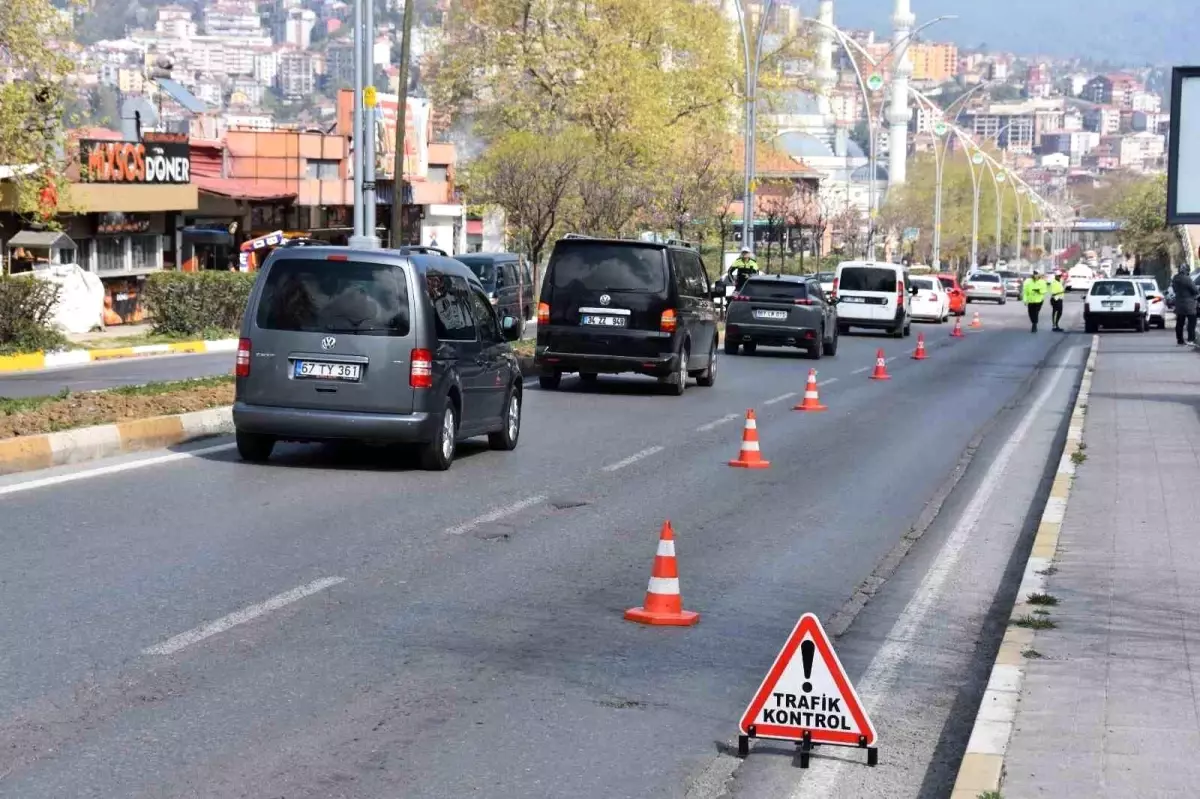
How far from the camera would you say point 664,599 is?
9508 mm

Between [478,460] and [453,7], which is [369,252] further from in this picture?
[453,7]

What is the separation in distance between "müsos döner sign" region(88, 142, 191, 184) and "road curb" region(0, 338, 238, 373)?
369 inches

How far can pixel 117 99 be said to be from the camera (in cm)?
6178

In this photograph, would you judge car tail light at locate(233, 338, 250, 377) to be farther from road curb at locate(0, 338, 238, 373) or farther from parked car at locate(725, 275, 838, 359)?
parked car at locate(725, 275, 838, 359)

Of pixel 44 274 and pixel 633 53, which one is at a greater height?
pixel 633 53

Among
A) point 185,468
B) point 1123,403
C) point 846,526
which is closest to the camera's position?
point 846,526

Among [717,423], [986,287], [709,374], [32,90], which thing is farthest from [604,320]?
[986,287]

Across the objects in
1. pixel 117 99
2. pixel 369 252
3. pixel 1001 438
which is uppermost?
pixel 117 99

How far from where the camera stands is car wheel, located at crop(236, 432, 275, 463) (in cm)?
1576

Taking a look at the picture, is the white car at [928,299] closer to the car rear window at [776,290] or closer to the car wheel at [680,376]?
the car rear window at [776,290]

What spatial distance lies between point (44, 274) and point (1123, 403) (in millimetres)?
22926

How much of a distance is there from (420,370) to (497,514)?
2536 mm

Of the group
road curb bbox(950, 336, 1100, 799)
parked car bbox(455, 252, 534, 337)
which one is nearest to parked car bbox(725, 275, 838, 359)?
parked car bbox(455, 252, 534, 337)

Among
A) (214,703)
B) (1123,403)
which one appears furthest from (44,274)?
(214,703)
